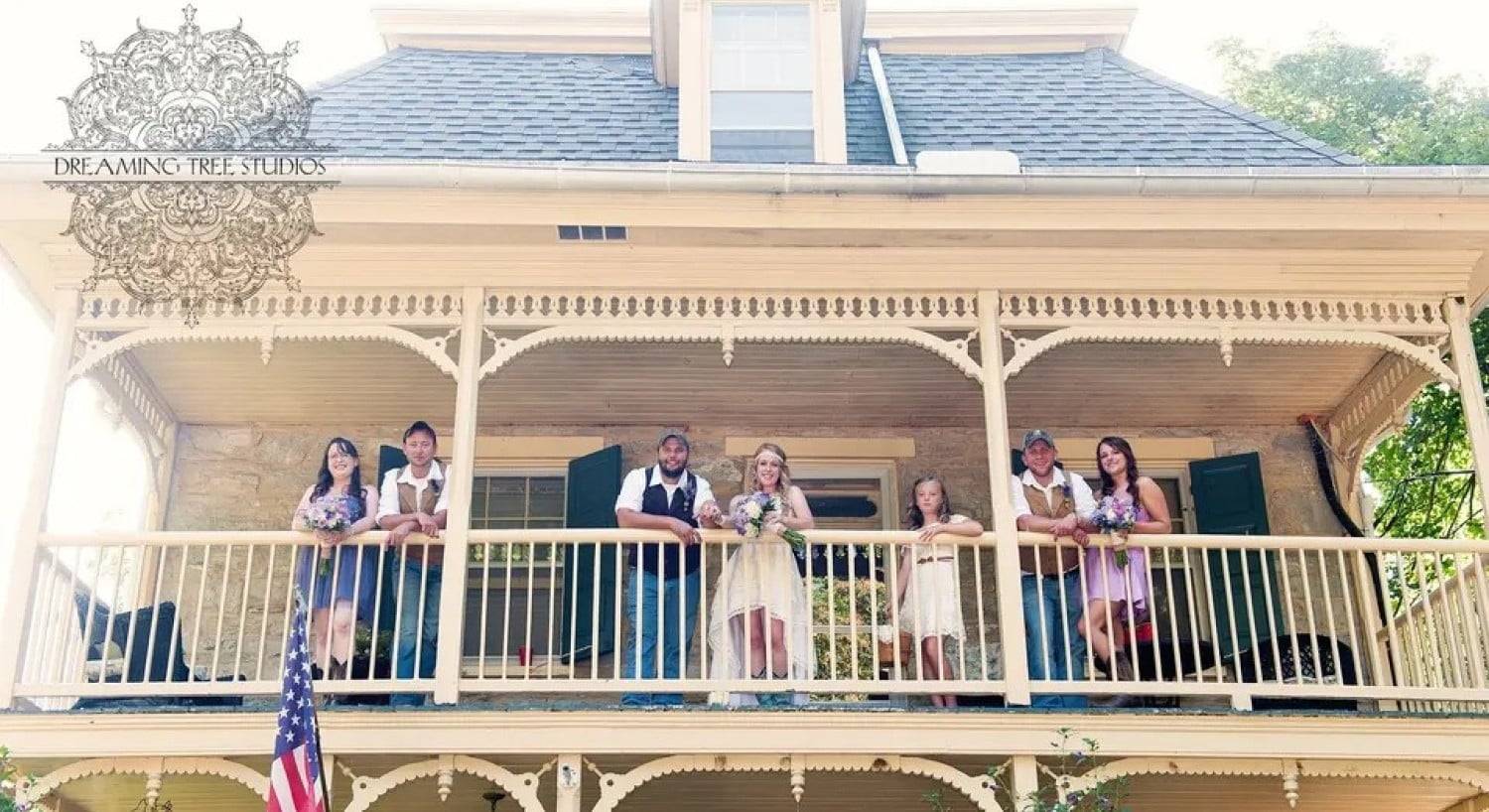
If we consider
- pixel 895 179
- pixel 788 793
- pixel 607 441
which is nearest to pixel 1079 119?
pixel 895 179

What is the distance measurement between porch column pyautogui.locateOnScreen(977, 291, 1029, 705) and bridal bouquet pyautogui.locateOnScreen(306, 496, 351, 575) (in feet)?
10.4

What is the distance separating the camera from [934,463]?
987 cm

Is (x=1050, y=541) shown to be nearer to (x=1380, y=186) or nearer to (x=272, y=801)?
(x=1380, y=186)

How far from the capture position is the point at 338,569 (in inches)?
297

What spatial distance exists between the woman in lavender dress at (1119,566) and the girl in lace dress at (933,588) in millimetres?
649

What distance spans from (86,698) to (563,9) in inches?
228

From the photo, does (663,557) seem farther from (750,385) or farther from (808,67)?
(808,67)

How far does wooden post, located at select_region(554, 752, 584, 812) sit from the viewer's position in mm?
7125

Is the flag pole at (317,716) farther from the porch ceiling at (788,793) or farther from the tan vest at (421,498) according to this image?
the tan vest at (421,498)

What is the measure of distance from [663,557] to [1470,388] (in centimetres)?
418

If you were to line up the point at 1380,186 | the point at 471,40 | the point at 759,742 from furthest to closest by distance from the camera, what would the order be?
the point at 471,40
the point at 1380,186
the point at 759,742

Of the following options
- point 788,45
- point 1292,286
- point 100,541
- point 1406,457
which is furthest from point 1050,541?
point 1406,457

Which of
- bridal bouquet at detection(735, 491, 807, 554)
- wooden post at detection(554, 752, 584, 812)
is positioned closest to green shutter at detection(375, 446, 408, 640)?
wooden post at detection(554, 752, 584, 812)

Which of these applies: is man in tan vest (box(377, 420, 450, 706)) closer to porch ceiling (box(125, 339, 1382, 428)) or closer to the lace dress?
porch ceiling (box(125, 339, 1382, 428))
